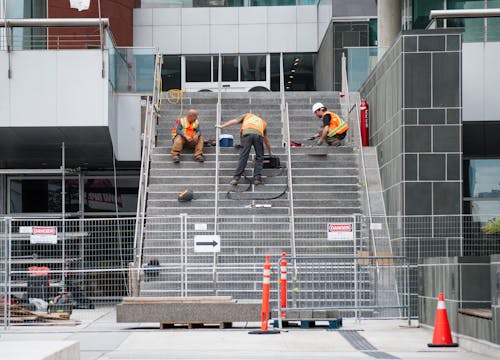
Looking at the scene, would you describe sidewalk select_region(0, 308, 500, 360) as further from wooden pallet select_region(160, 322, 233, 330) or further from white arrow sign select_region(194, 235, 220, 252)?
Answer: white arrow sign select_region(194, 235, 220, 252)

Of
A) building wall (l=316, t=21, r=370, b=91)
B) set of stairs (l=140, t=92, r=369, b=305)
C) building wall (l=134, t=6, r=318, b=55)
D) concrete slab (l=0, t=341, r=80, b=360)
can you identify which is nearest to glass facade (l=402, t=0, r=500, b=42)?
building wall (l=316, t=21, r=370, b=91)

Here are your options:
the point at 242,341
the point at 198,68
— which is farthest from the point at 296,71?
the point at 242,341

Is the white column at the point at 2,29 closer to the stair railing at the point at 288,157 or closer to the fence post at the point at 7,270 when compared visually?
the stair railing at the point at 288,157

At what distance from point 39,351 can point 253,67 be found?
1120 inches

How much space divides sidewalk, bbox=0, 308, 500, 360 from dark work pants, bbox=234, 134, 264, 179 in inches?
208

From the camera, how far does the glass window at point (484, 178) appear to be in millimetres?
29391

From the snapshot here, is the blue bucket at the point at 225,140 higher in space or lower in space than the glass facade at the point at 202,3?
lower

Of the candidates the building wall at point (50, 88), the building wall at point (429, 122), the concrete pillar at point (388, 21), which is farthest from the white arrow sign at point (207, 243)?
the concrete pillar at point (388, 21)

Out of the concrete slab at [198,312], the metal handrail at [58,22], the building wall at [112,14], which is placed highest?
the building wall at [112,14]

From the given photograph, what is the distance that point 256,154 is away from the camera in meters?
26.5

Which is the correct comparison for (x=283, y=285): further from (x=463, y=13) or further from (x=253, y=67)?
(x=253, y=67)

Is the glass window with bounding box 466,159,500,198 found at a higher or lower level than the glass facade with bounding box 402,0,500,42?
lower

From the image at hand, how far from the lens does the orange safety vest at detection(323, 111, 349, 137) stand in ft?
91.9

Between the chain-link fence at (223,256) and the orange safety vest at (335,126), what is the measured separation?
3593 millimetres
